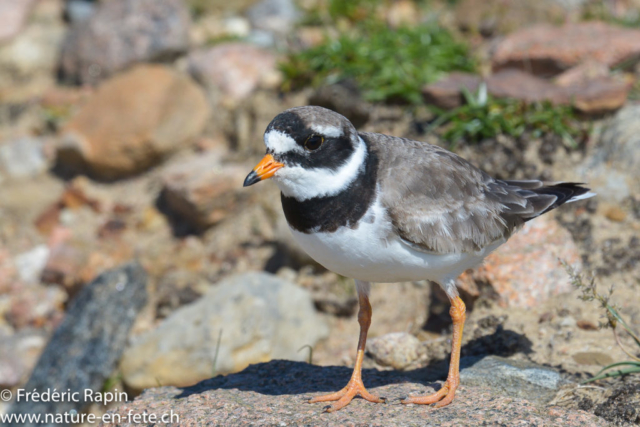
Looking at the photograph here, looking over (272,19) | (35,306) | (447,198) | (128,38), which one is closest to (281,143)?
(447,198)

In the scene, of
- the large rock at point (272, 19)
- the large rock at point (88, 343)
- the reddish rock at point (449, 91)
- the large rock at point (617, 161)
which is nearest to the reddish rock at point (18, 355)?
the large rock at point (88, 343)

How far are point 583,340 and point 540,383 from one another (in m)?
0.95

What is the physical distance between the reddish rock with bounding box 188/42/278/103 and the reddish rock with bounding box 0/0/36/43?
12.5 feet

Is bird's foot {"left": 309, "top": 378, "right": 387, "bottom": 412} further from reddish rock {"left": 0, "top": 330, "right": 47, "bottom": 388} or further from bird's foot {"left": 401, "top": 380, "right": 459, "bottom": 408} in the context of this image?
reddish rock {"left": 0, "top": 330, "right": 47, "bottom": 388}

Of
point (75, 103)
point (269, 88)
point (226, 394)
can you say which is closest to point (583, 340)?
point (226, 394)

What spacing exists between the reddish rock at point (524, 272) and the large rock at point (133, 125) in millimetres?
5448

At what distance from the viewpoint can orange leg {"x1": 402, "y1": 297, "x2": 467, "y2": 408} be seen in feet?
14.4

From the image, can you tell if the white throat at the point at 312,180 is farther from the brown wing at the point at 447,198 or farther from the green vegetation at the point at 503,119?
the green vegetation at the point at 503,119

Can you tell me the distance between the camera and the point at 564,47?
343 inches

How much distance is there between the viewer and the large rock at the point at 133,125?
9.72 metres

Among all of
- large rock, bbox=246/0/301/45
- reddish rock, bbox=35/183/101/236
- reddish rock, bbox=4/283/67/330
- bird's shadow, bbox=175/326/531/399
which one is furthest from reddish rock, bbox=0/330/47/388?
large rock, bbox=246/0/301/45

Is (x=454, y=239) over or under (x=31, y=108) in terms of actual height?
over

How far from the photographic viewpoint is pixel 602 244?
6.58 meters

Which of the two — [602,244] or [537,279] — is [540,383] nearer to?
[537,279]
